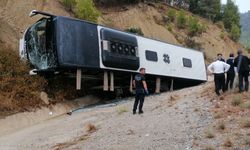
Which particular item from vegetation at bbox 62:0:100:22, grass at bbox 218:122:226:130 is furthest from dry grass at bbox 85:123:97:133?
vegetation at bbox 62:0:100:22

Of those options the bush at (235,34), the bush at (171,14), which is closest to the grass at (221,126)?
the bush at (171,14)

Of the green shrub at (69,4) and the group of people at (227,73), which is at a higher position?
the green shrub at (69,4)

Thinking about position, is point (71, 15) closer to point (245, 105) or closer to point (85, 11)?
point (85, 11)

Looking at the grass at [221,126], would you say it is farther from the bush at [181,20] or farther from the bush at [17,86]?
the bush at [181,20]

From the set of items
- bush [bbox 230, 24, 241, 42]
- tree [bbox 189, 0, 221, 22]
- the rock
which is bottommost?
the rock

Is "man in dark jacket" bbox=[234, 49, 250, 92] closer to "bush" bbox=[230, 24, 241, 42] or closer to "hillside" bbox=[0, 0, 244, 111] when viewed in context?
"hillside" bbox=[0, 0, 244, 111]

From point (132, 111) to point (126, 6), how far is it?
3329 centimetres

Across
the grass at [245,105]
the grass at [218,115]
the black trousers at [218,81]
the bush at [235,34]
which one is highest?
the bush at [235,34]

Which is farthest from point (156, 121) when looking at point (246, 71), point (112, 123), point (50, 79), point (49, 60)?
point (50, 79)

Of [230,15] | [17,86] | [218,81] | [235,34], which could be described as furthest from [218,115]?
[230,15]

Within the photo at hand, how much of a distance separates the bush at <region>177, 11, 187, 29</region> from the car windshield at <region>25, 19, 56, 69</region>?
32742mm

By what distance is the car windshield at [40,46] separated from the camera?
23.0m

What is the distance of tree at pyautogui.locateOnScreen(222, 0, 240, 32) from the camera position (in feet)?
235

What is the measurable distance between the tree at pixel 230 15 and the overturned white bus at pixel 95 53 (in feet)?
146
